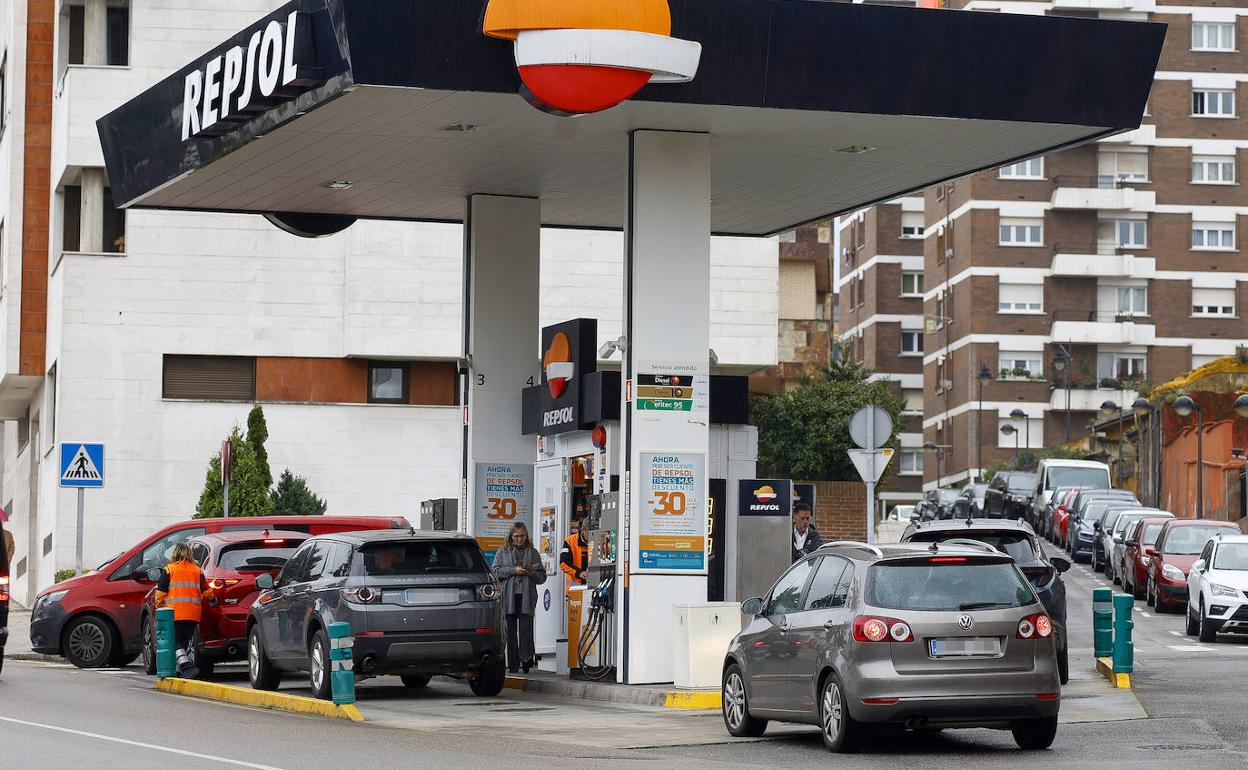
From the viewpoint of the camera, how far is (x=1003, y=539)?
2088cm

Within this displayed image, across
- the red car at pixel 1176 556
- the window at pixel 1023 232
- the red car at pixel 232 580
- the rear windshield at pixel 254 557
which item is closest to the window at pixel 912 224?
the window at pixel 1023 232

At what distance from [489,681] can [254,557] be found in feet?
15.4

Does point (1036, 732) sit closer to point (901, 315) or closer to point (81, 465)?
point (81, 465)

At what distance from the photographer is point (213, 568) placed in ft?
76.6

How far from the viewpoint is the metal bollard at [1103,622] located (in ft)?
67.2

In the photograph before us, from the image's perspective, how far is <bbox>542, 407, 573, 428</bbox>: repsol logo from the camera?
2127 cm

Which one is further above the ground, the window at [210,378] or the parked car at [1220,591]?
the window at [210,378]

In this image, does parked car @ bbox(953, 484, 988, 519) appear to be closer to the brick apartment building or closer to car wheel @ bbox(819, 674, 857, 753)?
the brick apartment building

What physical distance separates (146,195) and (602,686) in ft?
→ 27.6

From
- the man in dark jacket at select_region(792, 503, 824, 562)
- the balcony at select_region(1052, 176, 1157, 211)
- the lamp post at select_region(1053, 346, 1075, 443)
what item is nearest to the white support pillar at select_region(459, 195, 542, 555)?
the man in dark jacket at select_region(792, 503, 824, 562)

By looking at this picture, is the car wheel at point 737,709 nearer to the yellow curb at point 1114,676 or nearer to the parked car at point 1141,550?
the yellow curb at point 1114,676

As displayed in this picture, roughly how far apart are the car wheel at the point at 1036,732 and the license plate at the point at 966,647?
29.7 inches

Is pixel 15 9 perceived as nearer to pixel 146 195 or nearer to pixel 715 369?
pixel 715 369

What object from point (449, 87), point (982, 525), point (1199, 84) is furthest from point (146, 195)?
point (1199, 84)
